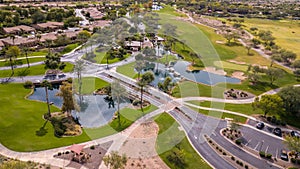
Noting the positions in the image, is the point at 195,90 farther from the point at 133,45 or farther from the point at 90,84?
the point at 133,45

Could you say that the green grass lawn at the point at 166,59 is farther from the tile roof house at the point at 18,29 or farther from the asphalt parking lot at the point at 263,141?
the tile roof house at the point at 18,29

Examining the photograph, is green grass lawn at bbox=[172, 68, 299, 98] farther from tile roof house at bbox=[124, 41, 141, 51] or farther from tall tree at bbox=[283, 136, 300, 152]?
tile roof house at bbox=[124, 41, 141, 51]

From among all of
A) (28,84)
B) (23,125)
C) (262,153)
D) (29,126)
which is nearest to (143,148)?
(262,153)

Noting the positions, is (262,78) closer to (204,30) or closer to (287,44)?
(287,44)

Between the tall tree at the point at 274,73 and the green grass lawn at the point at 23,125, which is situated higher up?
the tall tree at the point at 274,73

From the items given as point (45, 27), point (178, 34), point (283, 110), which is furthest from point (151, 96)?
point (45, 27)

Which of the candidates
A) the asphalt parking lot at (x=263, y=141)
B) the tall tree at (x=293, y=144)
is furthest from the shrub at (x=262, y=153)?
the tall tree at (x=293, y=144)
